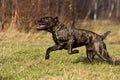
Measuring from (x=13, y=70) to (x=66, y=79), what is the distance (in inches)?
67.8

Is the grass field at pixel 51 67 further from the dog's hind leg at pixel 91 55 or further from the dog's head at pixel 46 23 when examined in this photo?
the dog's head at pixel 46 23

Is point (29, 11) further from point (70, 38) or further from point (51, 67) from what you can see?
point (51, 67)

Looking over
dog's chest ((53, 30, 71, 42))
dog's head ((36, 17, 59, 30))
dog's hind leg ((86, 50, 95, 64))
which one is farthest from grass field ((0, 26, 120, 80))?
dog's head ((36, 17, 59, 30))

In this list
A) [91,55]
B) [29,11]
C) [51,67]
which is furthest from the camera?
[29,11]

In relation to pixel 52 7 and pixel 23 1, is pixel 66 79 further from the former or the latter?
pixel 52 7

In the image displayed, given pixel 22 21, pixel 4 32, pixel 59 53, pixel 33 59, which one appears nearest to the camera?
pixel 33 59

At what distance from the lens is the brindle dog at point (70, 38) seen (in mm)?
10914

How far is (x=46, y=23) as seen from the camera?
1094cm

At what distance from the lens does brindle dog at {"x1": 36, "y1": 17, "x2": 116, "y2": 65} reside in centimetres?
1091

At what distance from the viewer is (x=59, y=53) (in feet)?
42.9

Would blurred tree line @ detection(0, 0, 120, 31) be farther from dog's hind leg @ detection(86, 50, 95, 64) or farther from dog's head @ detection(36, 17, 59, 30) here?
dog's head @ detection(36, 17, 59, 30)

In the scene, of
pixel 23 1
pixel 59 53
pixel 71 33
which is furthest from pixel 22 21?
pixel 71 33

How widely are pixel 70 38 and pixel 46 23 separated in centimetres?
73

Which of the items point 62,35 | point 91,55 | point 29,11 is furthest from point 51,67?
point 29,11
